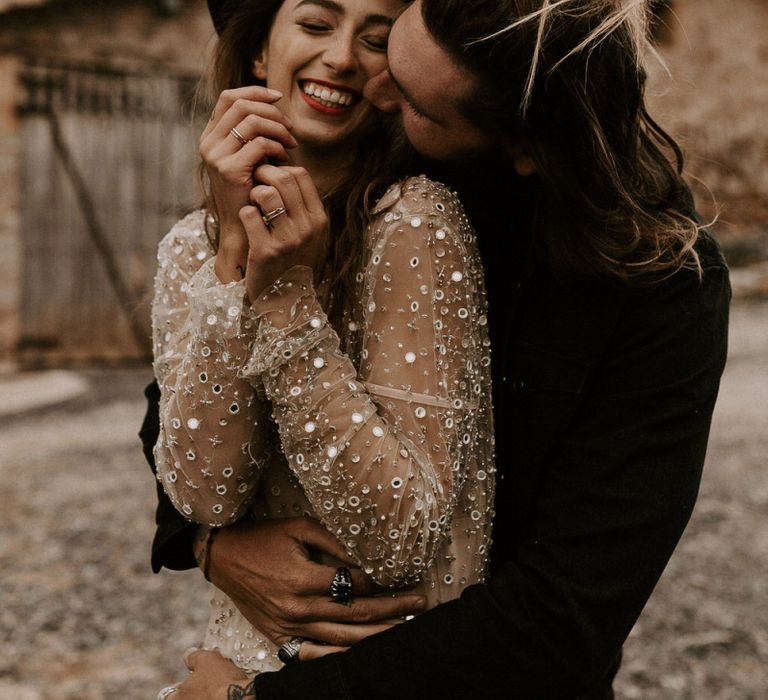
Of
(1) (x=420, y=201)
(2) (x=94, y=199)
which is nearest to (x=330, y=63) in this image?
(1) (x=420, y=201)

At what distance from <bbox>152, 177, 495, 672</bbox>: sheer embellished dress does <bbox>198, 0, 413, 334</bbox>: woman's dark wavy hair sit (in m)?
0.03

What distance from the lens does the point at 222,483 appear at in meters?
1.63

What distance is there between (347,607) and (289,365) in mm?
464

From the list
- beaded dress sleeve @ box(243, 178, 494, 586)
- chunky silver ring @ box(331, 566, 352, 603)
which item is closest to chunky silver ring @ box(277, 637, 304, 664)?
chunky silver ring @ box(331, 566, 352, 603)

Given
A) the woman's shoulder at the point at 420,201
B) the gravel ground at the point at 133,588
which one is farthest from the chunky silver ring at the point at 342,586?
the gravel ground at the point at 133,588

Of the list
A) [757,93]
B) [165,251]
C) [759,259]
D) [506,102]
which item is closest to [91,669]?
[165,251]

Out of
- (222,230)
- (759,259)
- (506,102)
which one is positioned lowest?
(759,259)

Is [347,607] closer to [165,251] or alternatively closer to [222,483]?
[222,483]

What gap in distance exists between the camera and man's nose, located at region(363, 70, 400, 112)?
176 centimetres

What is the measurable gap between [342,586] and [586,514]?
44 centimetres

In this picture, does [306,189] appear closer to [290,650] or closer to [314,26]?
[314,26]

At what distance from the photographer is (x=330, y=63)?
180 centimetres

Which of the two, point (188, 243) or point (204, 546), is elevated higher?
point (188, 243)

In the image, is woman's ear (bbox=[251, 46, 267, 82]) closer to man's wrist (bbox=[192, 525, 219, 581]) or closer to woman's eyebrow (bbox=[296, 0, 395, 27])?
woman's eyebrow (bbox=[296, 0, 395, 27])
